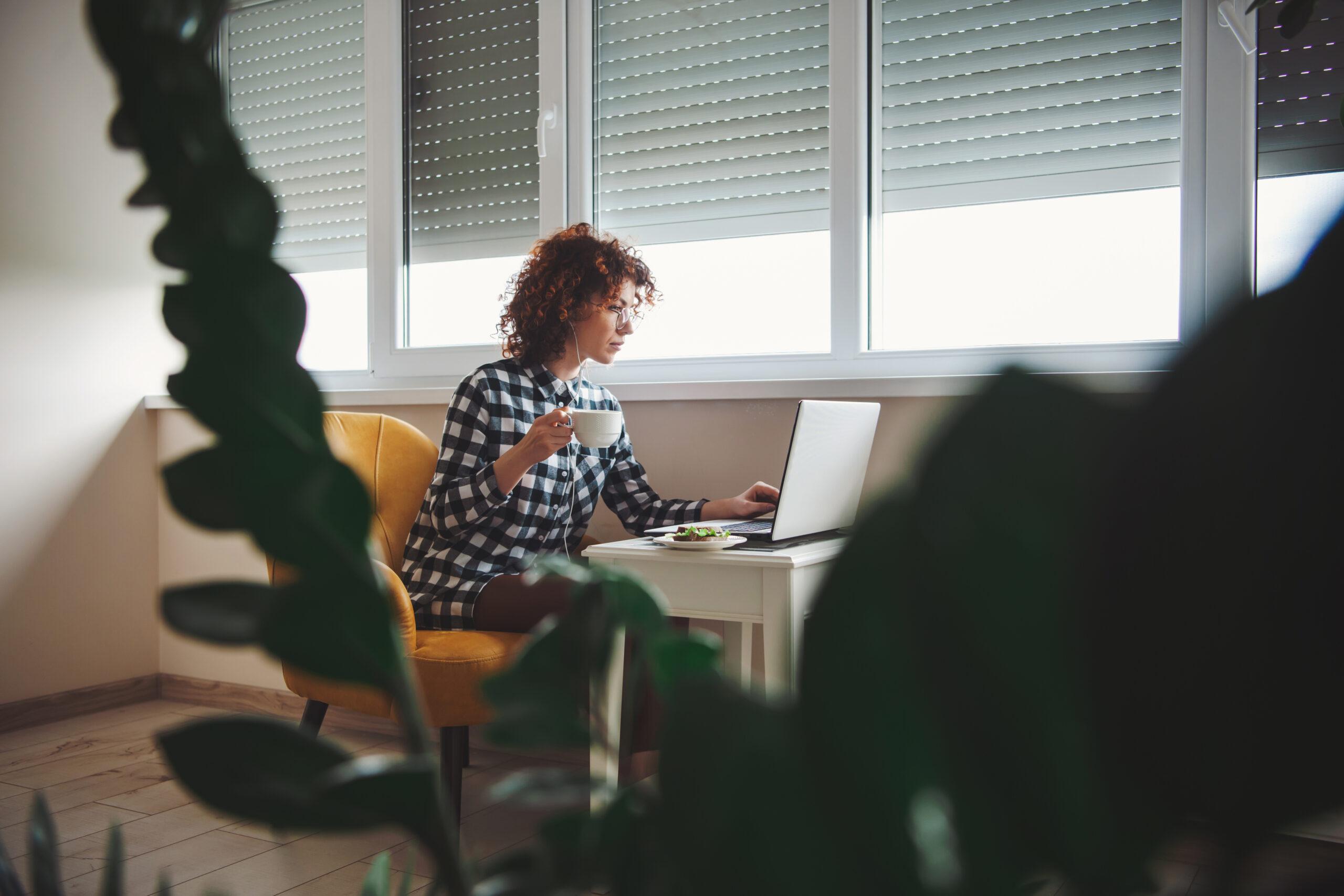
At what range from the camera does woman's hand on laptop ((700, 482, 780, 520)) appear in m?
2.40

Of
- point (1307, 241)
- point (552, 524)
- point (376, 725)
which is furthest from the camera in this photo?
point (376, 725)

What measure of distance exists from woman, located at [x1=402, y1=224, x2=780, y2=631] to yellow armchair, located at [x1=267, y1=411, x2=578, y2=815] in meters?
0.10

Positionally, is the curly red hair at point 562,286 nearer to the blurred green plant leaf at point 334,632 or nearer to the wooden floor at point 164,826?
the wooden floor at point 164,826

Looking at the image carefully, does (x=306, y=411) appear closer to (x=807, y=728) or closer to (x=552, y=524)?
(x=807, y=728)

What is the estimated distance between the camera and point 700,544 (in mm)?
1842

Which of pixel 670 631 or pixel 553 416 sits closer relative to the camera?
pixel 670 631

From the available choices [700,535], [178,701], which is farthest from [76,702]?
[700,535]

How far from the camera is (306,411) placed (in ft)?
0.44

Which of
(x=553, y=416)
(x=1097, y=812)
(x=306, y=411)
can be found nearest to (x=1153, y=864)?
(x=1097, y=812)

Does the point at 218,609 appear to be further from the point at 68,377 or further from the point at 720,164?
the point at 68,377

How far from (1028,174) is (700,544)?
1.36 m

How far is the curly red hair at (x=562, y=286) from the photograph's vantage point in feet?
8.24

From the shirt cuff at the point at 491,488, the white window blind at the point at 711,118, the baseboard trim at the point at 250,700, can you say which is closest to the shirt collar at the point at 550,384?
the shirt cuff at the point at 491,488

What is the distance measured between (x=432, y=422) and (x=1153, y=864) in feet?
10.2
